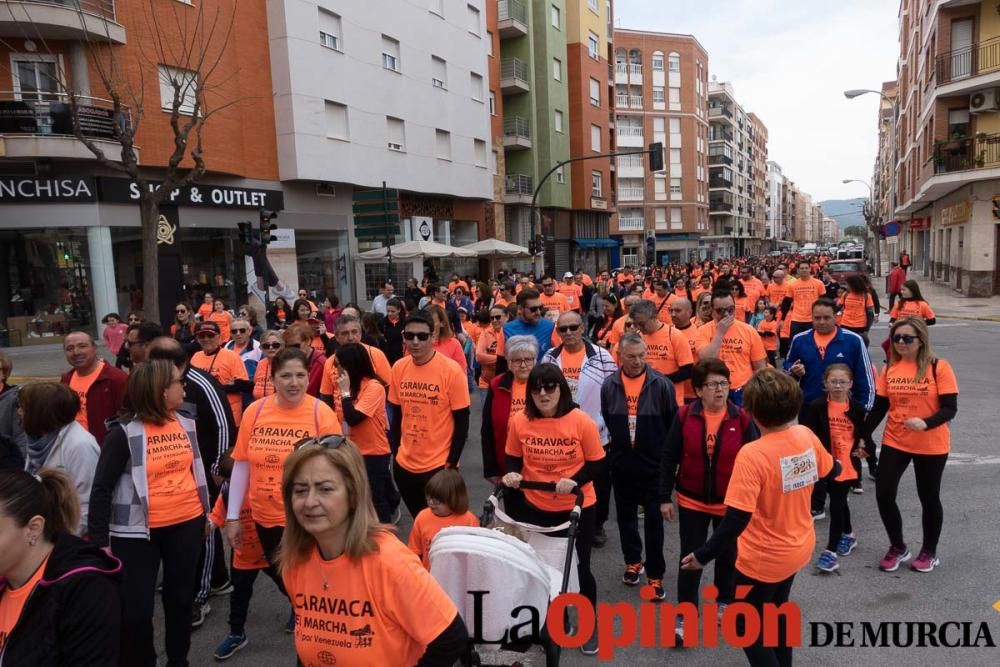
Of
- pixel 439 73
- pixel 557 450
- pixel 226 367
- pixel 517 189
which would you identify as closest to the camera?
pixel 557 450

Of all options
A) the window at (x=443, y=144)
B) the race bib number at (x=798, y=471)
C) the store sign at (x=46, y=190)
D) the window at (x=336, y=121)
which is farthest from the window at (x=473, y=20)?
the race bib number at (x=798, y=471)

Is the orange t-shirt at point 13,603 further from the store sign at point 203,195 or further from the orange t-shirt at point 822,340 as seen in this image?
the store sign at point 203,195

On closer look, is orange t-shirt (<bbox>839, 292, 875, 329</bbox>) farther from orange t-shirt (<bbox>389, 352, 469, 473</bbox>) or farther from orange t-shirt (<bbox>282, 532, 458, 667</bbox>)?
orange t-shirt (<bbox>282, 532, 458, 667</bbox>)

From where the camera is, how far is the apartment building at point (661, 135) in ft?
204

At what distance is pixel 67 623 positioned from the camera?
1958 mm

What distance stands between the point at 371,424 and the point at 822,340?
3.85 meters

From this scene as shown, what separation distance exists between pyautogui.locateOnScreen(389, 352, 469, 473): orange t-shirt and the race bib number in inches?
88.7

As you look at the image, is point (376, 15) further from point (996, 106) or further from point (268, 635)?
point (268, 635)

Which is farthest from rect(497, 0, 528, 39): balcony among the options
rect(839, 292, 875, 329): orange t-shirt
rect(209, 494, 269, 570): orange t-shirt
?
rect(209, 494, 269, 570): orange t-shirt

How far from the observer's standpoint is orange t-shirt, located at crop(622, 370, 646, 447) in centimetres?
470

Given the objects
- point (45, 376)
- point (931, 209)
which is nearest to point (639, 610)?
point (45, 376)

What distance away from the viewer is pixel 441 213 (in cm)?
3014

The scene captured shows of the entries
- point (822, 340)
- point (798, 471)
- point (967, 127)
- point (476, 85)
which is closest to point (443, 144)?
point (476, 85)

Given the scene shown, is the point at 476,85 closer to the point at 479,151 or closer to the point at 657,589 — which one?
the point at 479,151
